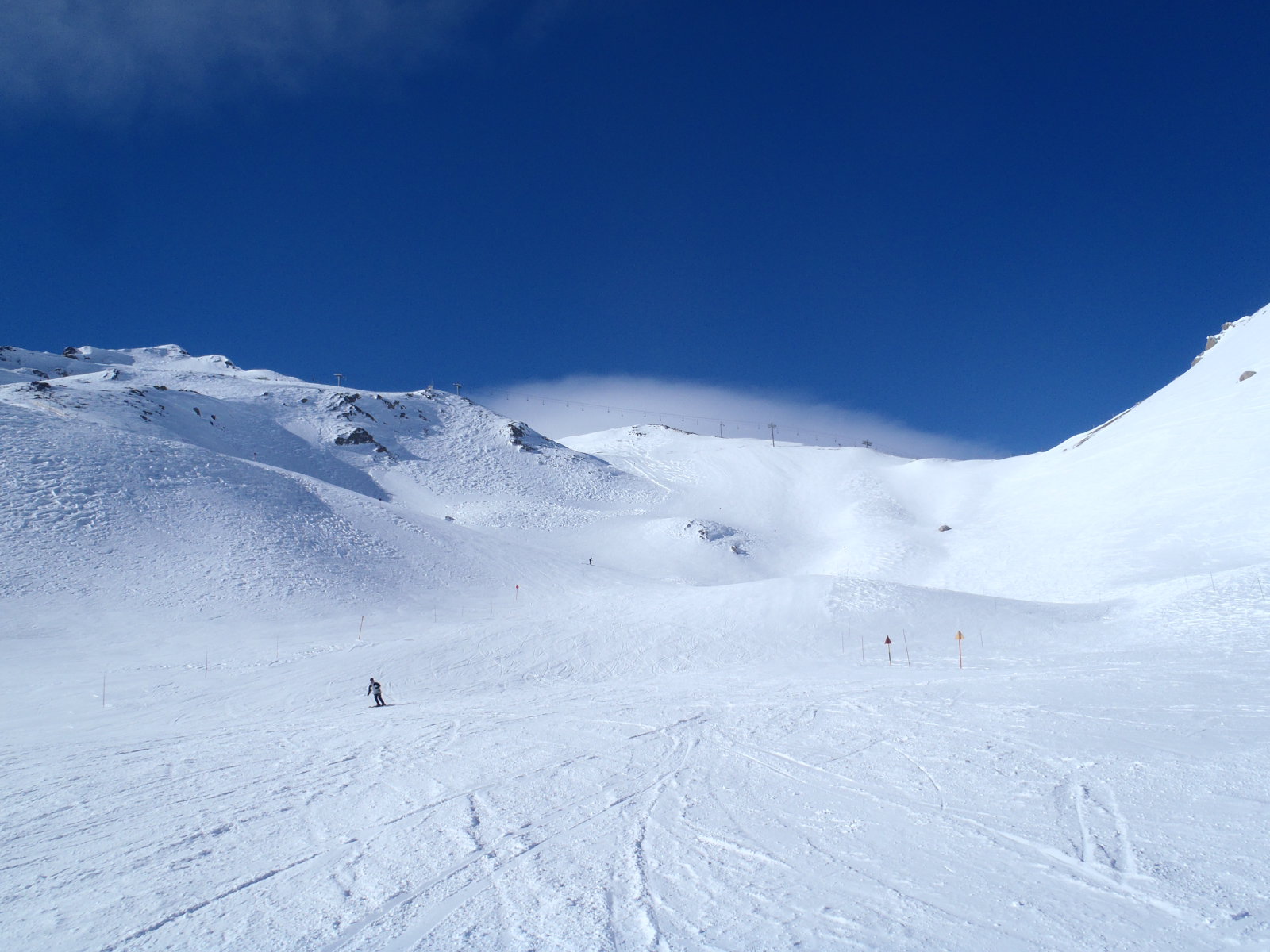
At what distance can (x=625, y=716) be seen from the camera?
45.4ft

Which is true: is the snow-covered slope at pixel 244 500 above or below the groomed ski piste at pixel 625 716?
above

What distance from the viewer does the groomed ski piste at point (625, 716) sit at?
528cm

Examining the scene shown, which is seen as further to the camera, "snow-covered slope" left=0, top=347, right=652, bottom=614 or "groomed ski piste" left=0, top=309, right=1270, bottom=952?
"snow-covered slope" left=0, top=347, right=652, bottom=614

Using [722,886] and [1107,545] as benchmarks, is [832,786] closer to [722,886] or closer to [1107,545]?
[722,886]

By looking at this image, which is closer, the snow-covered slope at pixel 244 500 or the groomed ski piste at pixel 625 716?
the groomed ski piste at pixel 625 716

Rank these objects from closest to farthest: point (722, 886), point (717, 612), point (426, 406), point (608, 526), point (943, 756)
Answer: point (722, 886)
point (943, 756)
point (717, 612)
point (608, 526)
point (426, 406)

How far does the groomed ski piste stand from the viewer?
17.3 ft

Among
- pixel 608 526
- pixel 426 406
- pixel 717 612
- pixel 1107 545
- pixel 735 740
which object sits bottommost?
pixel 735 740

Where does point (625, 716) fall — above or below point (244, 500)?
below

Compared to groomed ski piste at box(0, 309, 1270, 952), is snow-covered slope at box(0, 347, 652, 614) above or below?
above

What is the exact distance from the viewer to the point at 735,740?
1115cm

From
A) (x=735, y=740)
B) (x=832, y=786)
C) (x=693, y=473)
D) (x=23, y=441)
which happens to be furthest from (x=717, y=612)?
(x=693, y=473)

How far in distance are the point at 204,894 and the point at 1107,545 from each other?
48.3 meters

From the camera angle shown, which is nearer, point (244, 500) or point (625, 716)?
point (625, 716)
